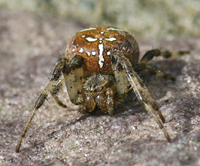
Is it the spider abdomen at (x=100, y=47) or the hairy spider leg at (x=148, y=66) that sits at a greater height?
the spider abdomen at (x=100, y=47)

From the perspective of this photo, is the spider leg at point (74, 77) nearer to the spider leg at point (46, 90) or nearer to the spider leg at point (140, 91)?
the spider leg at point (46, 90)

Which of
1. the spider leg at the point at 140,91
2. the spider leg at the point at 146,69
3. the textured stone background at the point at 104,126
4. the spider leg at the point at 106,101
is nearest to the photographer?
the textured stone background at the point at 104,126

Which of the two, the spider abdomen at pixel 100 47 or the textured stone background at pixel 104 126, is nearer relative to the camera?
the textured stone background at pixel 104 126

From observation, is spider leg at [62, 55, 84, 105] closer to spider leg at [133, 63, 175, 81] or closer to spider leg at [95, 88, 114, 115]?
spider leg at [95, 88, 114, 115]

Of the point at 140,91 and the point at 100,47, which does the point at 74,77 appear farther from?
the point at 140,91

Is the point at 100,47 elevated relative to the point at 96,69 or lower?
elevated

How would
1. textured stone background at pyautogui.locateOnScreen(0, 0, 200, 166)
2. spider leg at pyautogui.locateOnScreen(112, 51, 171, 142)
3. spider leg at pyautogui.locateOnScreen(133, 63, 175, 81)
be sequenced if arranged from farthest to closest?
spider leg at pyautogui.locateOnScreen(133, 63, 175, 81)
spider leg at pyautogui.locateOnScreen(112, 51, 171, 142)
textured stone background at pyautogui.locateOnScreen(0, 0, 200, 166)

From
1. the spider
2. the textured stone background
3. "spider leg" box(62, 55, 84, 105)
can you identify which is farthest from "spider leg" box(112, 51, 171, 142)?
"spider leg" box(62, 55, 84, 105)

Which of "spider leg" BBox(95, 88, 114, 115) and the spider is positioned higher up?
the spider

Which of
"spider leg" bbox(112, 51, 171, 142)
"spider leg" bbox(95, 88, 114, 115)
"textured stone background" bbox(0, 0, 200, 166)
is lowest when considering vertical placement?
"textured stone background" bbox(0, 0, 200, 166)

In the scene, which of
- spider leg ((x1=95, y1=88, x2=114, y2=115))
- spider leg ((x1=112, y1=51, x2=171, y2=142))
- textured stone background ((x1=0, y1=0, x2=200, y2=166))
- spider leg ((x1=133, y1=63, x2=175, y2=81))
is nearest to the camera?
textured stone background ((x1=0, y1=0, x2=200, y2=166))

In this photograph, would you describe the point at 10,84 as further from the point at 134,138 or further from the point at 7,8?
the point at 7,8

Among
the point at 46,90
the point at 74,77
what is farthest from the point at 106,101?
the point at 46,90

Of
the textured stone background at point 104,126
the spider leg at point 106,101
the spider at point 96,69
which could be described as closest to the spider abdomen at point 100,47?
the spider at point 96,69
